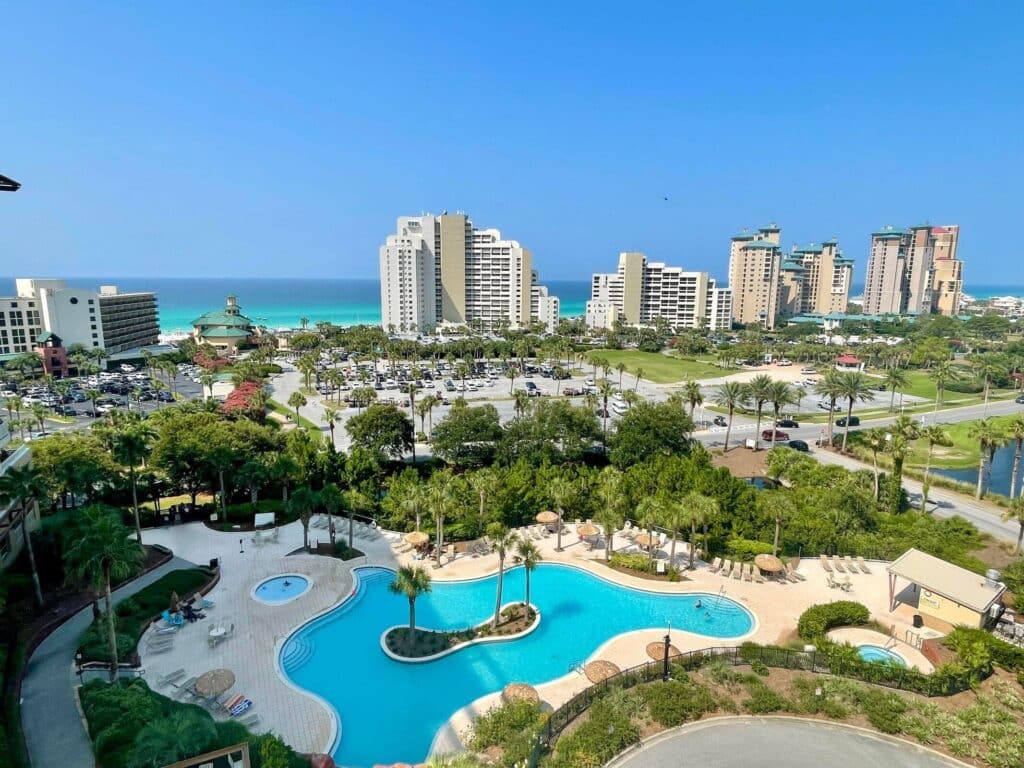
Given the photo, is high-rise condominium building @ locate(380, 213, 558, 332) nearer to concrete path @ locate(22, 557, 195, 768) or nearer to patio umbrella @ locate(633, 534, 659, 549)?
patio umbrella @ locate(633, 534, 659, 549)

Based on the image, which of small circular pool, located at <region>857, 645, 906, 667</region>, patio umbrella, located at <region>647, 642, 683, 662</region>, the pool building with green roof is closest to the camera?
patio umbrella, located at <region>647, 642, 683, 662</region>

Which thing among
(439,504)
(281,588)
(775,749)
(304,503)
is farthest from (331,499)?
(775,749)

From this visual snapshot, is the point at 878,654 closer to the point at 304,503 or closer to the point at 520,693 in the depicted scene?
the point at 520,693

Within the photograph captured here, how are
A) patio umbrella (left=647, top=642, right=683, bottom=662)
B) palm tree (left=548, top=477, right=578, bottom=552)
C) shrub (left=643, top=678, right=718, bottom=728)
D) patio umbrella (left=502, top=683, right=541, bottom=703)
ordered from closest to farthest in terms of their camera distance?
shrub (left=643, top=678, right=718, bottom=728)
patio umbrella (left=502, top=683, right=541, bottom=703)
patio umbrella (left=647, top=642, right=683, bottom=662)
palm tree (left=548, top=477, right=578, bottom=552)

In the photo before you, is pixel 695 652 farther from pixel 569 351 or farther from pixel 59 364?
pixel 59 364

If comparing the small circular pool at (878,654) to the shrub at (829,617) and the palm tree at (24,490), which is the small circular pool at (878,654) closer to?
the shrub at (829,617)

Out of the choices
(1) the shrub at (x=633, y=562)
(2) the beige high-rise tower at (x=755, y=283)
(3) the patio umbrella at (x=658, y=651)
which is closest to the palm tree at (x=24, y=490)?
(3) the patio umbrella at (x=658, y=651)

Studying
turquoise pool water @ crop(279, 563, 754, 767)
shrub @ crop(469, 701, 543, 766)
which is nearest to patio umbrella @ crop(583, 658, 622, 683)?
turquoise pool water @ crop(279, 563, 754, 767)

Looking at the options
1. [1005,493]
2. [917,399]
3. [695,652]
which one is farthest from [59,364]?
[917,399]
